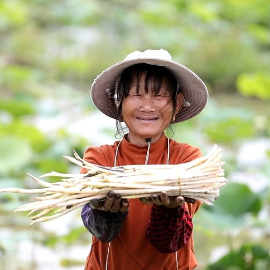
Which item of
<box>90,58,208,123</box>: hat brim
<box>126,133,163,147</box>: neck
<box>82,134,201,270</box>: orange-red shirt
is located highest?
<box>90,58,208,123</box>: hat brim

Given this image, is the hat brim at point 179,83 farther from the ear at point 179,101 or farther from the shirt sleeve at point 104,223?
the shirt sleeve at point 104,223

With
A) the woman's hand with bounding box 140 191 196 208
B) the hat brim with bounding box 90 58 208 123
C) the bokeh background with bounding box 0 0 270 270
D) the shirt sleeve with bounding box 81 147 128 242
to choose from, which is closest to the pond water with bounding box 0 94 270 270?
the bokeh background with bounding box 0 0 270 270

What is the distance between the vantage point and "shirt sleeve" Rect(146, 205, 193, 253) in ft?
5.14

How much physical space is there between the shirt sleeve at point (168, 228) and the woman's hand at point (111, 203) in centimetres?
9

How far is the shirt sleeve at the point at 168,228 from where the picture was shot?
157 centimetres

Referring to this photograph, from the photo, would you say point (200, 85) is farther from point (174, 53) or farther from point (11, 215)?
point (174, 53)

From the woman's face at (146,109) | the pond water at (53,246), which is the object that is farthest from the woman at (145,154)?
the pond water at (53,246)

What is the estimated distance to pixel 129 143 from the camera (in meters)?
1.73

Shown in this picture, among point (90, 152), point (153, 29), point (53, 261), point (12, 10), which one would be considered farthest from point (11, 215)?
point (153, 29)

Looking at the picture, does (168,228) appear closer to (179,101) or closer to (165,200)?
(165,200)

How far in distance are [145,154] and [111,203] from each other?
0.25 m

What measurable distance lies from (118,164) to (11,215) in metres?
3.00

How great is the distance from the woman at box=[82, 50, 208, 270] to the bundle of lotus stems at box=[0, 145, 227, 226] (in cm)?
8

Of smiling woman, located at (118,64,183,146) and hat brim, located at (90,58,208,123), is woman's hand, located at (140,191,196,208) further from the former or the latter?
hat brim, located at (90,58,208,123)
